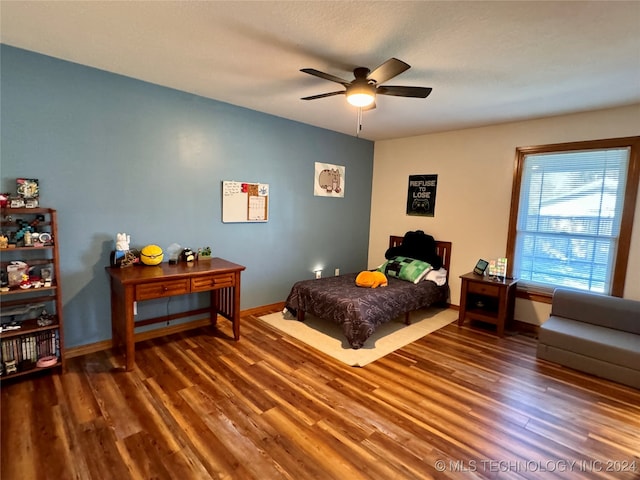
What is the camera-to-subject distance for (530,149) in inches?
152

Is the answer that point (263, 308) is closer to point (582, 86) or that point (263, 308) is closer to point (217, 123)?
point (217, 123)

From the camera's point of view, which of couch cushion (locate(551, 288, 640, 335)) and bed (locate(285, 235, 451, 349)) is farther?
bed (locate(285, 235, 451, 349))

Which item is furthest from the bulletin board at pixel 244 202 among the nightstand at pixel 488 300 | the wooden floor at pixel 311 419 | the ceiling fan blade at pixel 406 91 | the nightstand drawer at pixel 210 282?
the nightstand at pixel 488 300

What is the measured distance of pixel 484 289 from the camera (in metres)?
3.84

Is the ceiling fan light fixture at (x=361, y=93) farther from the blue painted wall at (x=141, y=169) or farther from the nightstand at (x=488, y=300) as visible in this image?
the nightstand at (x=488, y=300)

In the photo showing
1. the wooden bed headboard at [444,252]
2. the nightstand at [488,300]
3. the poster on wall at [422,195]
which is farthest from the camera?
the poster on wall at [422,195]

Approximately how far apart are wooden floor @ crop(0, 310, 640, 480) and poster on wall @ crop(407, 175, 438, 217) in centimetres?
232

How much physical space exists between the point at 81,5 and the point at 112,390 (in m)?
2.57

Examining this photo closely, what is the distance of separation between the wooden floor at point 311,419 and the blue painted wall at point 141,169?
90 centimetres

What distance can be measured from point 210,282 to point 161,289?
1.43 ft

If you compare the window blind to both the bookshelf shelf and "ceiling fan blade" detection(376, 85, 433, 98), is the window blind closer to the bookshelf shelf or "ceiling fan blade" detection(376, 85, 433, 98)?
"ceiling fan blade" detection(376, 85, 433, 98)

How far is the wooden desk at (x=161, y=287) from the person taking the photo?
8.75ft

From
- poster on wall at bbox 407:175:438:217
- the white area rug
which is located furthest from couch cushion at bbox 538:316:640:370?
poster on wall at bbox 407:175:438:217

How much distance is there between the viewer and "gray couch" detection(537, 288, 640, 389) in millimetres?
2738
